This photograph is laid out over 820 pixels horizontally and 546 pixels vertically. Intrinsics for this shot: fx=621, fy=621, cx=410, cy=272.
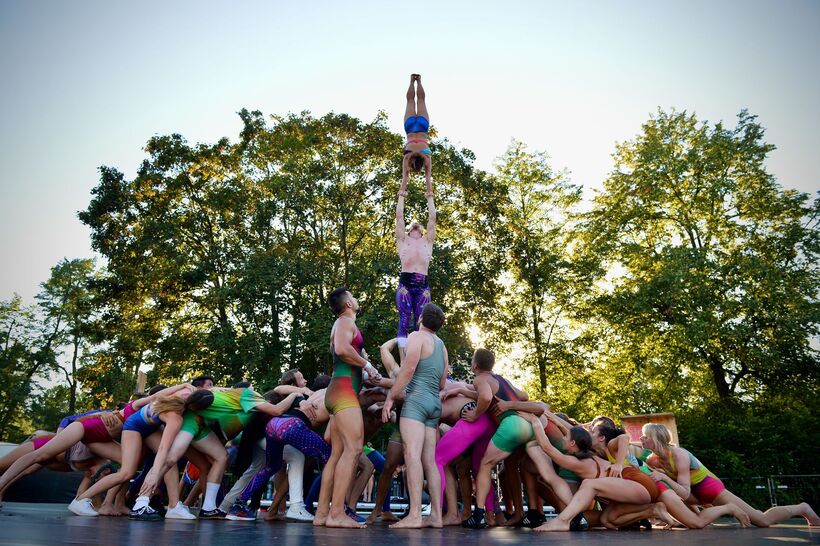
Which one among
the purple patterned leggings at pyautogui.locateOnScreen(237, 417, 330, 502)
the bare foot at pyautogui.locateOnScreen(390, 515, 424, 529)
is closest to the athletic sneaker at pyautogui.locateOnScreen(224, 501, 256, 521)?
the purple patterned leggings at pyautogui.locateOnScreen(237, 417, 330, 502)

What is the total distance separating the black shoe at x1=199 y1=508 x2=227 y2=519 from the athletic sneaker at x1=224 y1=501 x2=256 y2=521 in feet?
0.30

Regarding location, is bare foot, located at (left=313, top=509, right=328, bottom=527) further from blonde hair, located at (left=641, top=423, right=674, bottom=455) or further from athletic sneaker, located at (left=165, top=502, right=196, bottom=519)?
blonde hair, located at (left=641, top=423, right=674, bottom=455)

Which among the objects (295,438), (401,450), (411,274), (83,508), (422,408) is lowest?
(83,508)

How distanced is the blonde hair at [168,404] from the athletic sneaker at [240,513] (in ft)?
4.32

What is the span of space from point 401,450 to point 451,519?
3.02 ft

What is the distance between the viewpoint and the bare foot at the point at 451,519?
676cm

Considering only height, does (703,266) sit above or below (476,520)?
above

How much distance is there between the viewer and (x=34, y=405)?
38.7 meters

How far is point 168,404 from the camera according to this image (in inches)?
277

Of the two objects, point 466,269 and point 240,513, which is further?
point 466,269

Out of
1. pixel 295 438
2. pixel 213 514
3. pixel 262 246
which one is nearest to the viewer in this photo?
pixel 295 438

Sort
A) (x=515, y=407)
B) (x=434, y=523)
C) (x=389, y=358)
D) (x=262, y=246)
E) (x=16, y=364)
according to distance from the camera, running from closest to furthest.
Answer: (x=434, y=523) → (x=515, y=407) → (x=389, y=358) → (x=262, y=246) → (x=16, y=364)

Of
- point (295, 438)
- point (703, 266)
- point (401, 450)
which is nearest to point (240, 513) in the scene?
point (295, 438)

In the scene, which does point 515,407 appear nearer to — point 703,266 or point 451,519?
point 451,519
